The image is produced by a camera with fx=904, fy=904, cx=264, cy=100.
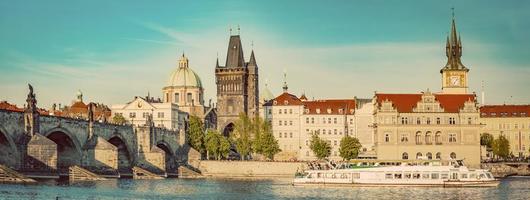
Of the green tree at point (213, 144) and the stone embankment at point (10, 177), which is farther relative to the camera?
the green tree at point (213, 144)

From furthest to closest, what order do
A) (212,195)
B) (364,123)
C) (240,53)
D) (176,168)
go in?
1. (240,53)
2. (364,123)
3. (176,168)
4. (212,195)

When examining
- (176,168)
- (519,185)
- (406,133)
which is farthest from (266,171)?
(519,185)

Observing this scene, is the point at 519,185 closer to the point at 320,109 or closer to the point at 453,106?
the point at 453,106

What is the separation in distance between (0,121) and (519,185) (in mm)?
55503

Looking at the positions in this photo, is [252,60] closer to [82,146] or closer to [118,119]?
[118,119]

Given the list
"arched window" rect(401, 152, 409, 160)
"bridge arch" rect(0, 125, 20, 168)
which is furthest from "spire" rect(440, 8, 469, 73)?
"bridge arch" rect(0, 125, 20, 168)

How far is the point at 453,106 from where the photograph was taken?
140 meters

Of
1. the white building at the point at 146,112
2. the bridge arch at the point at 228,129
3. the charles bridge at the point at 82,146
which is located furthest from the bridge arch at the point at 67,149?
the bridge arch at the point at 228,129

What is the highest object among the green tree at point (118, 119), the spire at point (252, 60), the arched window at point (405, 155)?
the spire at point (252, 60)

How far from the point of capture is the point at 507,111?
176000 mm

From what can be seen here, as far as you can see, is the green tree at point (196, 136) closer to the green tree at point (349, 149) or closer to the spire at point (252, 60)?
the green tree at point (349, 149)

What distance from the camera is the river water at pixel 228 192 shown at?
243ft

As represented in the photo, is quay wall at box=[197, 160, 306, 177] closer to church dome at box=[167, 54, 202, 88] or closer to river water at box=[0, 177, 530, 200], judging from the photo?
river water at box=[0, 177, 530, 200]

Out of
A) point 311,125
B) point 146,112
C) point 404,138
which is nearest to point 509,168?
point 404,138
